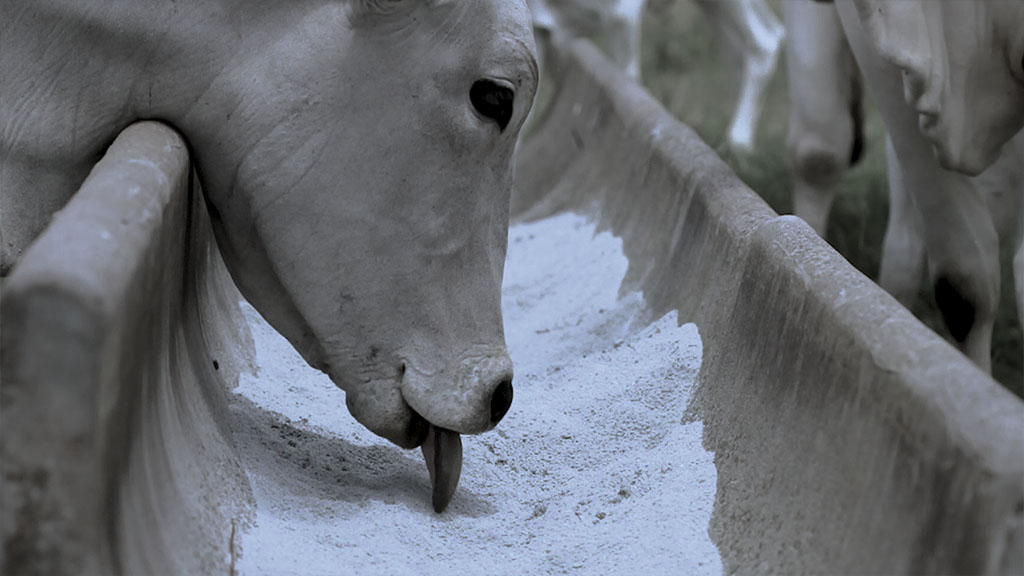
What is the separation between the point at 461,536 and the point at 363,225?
1.40 ft

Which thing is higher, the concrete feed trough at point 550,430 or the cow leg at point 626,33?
the concrete feed trough at point 550,430

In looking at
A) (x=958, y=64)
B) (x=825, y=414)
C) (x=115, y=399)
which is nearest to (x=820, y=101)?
(x=958, y=64)

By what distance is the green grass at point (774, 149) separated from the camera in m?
3.91

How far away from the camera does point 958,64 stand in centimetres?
240

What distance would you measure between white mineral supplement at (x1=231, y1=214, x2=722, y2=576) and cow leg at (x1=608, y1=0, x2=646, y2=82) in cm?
393

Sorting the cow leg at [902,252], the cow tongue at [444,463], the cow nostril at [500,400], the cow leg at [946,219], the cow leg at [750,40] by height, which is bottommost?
the cow leg at [750,40]

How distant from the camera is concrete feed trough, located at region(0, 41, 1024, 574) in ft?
3.88

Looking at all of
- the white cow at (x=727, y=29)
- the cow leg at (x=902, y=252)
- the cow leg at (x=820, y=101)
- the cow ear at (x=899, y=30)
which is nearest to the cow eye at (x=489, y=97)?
the cow ear at (x=899, y=30)

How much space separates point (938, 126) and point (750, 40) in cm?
442

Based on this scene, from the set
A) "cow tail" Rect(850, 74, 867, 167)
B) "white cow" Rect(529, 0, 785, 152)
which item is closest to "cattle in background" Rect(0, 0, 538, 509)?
"cow tail" Rect(850, 74, 867, 167)

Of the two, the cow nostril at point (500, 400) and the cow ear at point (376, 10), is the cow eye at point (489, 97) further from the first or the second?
the cow nostril at point (500, 400)

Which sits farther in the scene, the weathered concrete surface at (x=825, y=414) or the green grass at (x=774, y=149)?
the green grass at (x=774, y=149)

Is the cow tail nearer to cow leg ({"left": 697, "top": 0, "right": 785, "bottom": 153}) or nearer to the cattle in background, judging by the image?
the cattle in background

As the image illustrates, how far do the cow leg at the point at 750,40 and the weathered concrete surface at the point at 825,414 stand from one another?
396 cm
